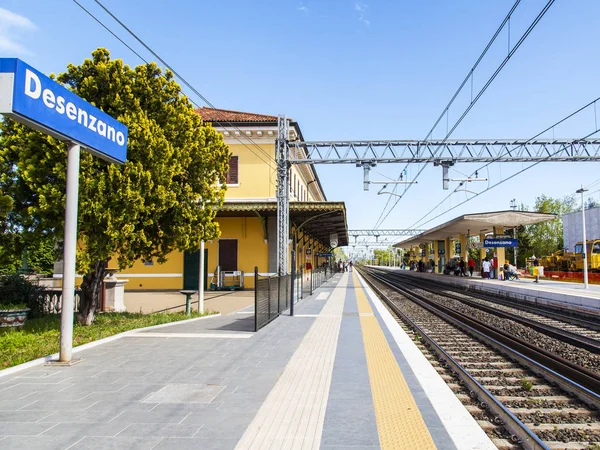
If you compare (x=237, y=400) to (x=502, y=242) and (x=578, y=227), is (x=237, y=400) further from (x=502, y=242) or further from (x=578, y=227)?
(x=578, y=227)

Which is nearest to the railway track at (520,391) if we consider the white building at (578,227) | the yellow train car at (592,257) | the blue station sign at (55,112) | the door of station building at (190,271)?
the blue station sign at (55,112)

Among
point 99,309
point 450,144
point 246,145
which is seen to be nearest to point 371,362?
point 99,309

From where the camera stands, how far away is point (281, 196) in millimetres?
20000

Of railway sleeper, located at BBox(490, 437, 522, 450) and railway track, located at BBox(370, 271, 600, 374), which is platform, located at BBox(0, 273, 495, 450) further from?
railway track, located at BBox(370, 271, 600, 374)

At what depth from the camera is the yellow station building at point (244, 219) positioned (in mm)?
24656

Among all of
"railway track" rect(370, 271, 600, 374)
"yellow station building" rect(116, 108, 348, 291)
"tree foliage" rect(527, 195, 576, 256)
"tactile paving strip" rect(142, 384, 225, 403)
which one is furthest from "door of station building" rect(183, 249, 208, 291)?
"tree foliage" rect(527, 195, 576, 256)

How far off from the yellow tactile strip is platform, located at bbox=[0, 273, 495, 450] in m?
0.01

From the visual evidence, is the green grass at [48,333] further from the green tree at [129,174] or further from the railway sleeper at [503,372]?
the railway sleeper at [503,372]

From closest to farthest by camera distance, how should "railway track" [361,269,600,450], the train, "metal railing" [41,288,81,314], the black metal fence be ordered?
"railway track" [361,269,600,450]
the black metal fence
"metal railing" [41,288,81,314]
the train

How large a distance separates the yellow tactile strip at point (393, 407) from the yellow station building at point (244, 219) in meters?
16.3

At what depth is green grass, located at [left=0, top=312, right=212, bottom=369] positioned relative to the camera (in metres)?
7.45

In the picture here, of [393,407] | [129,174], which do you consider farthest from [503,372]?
[129,174]

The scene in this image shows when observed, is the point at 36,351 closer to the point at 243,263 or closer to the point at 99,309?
the point at 99,309

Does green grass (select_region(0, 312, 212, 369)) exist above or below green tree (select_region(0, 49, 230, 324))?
below
